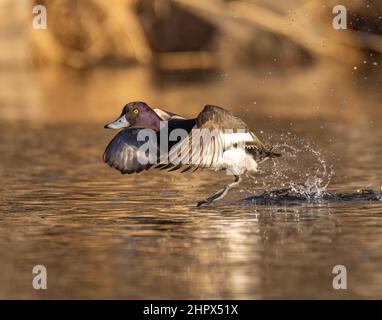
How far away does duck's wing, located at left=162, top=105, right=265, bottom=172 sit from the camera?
347 inches

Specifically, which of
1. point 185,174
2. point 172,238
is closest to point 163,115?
point 172,238

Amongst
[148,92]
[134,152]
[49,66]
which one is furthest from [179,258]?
[49,66]

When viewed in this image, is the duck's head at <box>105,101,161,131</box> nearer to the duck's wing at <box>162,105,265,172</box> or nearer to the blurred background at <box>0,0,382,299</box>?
the duck's wing at <box>162,105,265,172</box>

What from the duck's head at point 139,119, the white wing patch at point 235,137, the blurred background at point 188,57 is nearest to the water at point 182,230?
the white wing patch at point 235,137

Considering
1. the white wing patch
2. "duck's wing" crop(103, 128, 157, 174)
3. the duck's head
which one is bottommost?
"duck's wing" crop(103, 128, 157, 174)

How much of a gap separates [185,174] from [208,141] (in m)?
2.50

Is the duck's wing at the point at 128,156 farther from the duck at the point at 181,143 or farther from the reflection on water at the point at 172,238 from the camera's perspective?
the reflection on water at the point at 172,238

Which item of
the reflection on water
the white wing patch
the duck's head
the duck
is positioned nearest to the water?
the reflection on water

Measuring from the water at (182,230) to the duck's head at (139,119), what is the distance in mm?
622

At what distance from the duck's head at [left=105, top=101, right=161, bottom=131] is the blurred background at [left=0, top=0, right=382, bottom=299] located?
63 centimetres

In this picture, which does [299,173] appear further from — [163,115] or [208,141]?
[208,141]

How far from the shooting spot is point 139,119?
9219 mm

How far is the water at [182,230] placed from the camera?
6.82 meters
